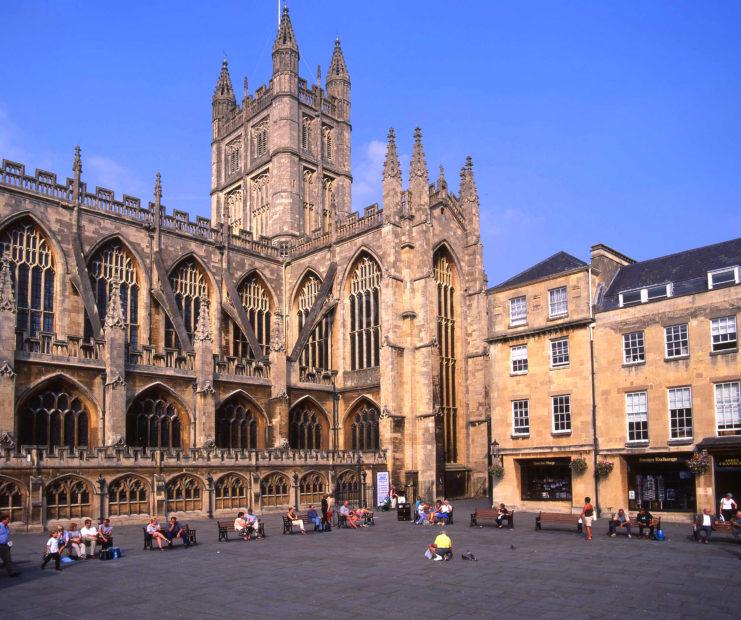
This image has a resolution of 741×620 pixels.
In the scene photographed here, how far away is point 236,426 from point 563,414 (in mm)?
17196

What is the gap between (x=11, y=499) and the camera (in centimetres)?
2562

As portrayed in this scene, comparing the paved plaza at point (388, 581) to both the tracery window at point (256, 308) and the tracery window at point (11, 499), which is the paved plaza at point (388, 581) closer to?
the tracery window at point (11, 499)

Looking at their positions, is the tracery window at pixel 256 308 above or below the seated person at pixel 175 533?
above

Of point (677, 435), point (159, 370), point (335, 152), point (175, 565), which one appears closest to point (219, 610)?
point (175, 565)

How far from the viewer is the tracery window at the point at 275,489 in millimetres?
34406

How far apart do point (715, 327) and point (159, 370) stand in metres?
24.2

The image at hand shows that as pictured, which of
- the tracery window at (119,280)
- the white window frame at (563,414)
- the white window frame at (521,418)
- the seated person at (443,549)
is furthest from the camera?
the tracery window at (119,280)

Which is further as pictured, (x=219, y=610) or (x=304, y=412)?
(x=304, y=412)

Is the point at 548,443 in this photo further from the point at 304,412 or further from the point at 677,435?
the point at 304,412

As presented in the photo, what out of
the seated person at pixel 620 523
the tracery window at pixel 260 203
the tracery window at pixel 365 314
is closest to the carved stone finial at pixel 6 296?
the tracery window at pixel 365 314

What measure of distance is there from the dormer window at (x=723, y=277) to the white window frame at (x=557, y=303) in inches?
233

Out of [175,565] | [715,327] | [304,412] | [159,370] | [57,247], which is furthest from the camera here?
[304,412]

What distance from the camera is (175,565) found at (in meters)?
18.4

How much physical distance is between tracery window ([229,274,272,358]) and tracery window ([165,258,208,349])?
116 inches
